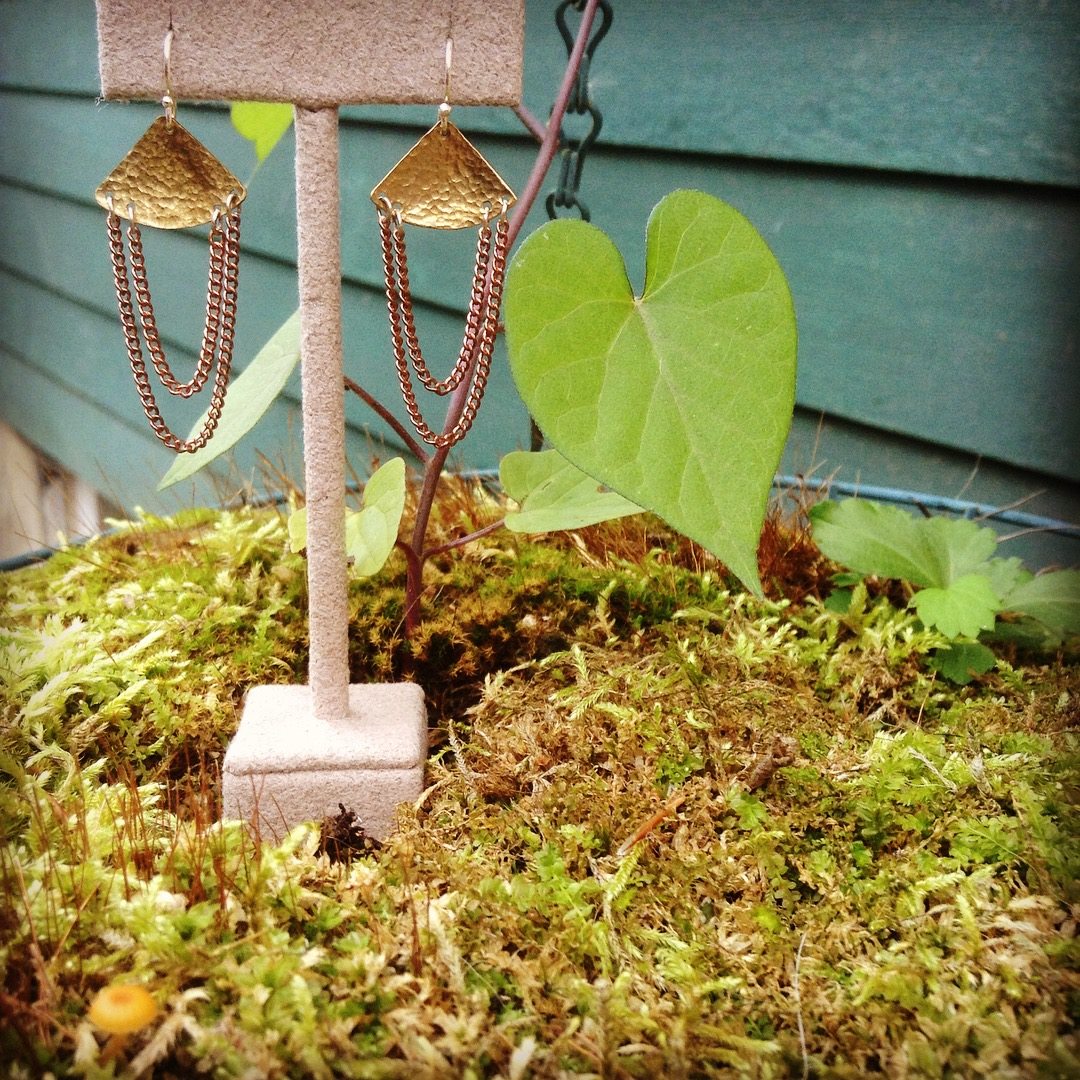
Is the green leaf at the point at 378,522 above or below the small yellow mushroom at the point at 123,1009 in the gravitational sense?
above

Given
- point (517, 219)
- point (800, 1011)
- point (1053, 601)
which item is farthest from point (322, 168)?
point (1053, 601)

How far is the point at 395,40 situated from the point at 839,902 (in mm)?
660

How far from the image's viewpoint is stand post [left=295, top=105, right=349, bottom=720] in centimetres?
71

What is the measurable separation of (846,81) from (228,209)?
95 centimetres

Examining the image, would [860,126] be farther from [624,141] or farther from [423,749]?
[423,749]

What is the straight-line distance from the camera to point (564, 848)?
2.35 ft

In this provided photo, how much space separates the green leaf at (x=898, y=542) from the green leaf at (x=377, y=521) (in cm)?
44

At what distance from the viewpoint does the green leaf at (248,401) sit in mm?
875

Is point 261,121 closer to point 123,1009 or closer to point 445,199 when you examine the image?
point 445,199

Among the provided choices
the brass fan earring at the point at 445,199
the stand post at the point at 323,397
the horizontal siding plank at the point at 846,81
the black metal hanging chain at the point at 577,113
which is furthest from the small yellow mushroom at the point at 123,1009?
the horizontal siding plank at the point at 846,81

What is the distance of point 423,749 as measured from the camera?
32.5 inches

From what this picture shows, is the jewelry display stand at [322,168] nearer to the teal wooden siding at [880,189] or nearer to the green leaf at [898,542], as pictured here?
the green leaf at [898,542]

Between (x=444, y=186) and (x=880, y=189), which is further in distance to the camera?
(x=880, y=189)

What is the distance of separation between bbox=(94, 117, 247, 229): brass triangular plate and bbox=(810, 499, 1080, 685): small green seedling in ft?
2.15
